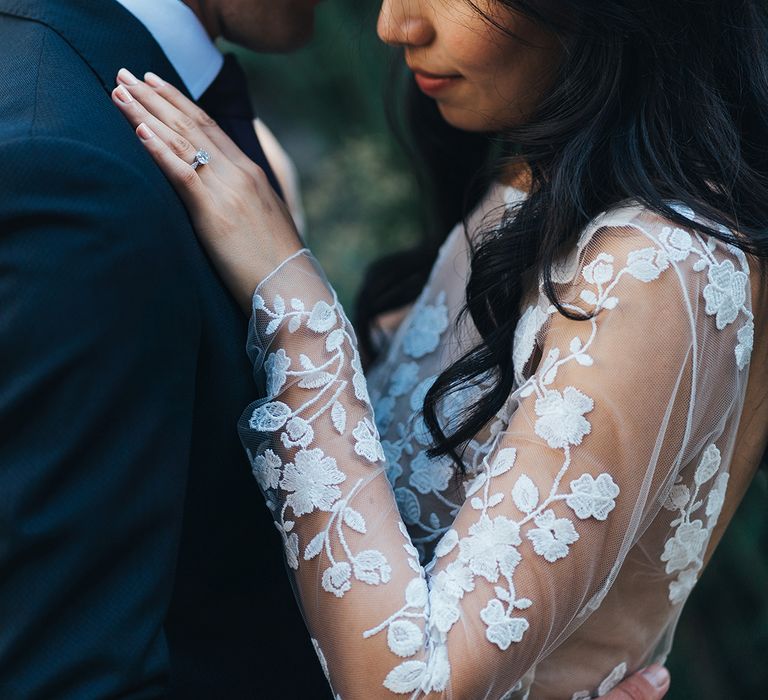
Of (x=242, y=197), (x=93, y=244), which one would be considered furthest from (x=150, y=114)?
(x=93, y=244)

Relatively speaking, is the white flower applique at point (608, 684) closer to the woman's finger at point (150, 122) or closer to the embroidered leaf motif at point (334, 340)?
the embroidered leaf motif at point (334, 340)

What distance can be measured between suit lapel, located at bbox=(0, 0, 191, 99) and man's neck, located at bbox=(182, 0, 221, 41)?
0.29 m

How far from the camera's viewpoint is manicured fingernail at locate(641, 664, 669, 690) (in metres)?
1.59

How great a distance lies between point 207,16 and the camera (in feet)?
5.47

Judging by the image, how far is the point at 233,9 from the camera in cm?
168

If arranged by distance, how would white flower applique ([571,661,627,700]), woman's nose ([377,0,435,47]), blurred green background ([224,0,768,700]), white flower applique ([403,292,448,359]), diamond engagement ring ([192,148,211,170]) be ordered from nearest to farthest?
diamond engagement ring ([192,148,211,170])
woman's nose ([377,0,435,47])
white flower applique ([571,661,627,700])
white flower applique ([403,292,448,359])
blurred green background ([224,0,768,700])

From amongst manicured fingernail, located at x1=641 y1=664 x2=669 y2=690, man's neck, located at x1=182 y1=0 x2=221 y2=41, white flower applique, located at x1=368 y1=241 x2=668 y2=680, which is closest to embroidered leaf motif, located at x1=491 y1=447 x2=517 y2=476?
white flower applique, located at x1=368 y1=241 x2=668 y2=680

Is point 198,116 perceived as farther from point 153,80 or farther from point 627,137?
point 627,137

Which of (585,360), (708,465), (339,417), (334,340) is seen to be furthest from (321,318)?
(708,465)

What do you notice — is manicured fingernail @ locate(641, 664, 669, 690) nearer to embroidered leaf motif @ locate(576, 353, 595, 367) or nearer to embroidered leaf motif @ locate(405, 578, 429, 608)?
embroidered leaf motif @ locate(405, 578, 429, 608)

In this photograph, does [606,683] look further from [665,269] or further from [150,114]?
[150,114]

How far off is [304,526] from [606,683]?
2.17ft

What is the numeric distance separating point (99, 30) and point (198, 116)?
18 cm

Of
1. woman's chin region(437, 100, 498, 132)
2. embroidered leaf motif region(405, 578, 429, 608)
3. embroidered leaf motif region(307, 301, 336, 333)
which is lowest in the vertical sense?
embroidered leaf motif region(405, 578, 429, 608)
